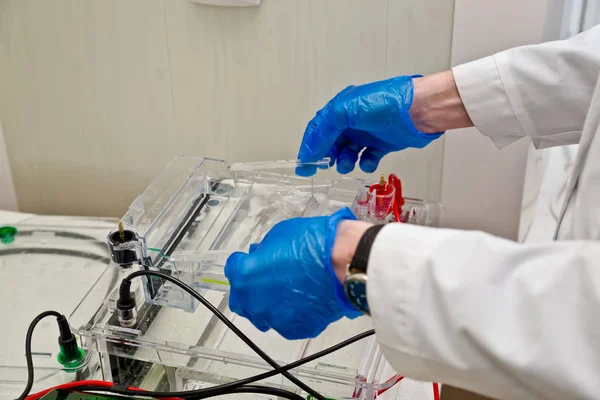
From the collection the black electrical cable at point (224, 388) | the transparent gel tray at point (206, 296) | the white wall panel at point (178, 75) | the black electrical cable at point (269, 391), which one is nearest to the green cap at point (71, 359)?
the transparent gel tray at point (206, 296)

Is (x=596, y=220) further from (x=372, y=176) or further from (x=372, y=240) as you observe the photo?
(x=372, y=176)

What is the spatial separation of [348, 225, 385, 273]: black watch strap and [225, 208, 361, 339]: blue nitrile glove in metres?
0.05

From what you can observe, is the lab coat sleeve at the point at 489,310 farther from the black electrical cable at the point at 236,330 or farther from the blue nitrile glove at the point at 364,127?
the blue nitrile glove at the point at 364,127

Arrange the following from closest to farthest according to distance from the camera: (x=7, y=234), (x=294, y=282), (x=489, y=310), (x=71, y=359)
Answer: (x=489, y=310) < (x=294, y=282) < (x=71, y=359) < (x=7, y=234)

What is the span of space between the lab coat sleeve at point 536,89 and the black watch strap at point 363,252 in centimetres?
45

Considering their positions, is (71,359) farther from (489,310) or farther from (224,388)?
(489,310)

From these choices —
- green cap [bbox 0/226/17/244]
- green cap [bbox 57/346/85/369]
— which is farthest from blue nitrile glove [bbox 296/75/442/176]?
green cap [bbox 0/226/17/244]

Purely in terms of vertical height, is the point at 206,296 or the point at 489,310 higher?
the point at 489,310

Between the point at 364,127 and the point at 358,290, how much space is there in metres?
0.47

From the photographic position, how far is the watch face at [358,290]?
760 millimetres

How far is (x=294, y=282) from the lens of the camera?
836mm

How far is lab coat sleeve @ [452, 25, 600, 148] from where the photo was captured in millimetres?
1055

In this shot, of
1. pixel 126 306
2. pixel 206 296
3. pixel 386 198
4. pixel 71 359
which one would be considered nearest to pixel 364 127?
pixel 386 198

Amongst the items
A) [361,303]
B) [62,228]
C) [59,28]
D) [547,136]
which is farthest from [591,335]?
[59,28]
